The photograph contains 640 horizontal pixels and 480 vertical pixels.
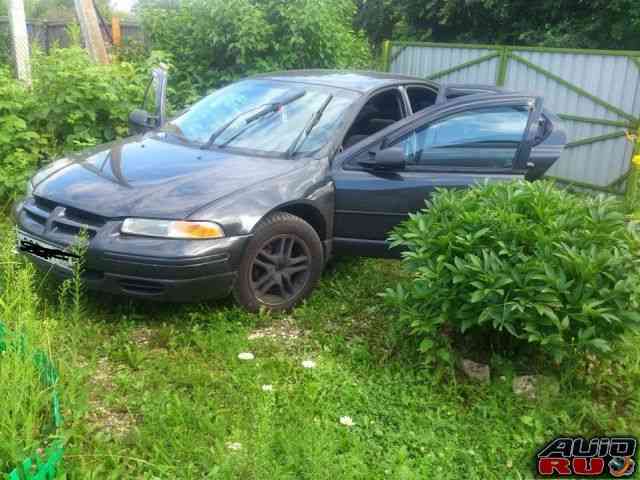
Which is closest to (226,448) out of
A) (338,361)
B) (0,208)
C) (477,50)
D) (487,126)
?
(338,361)

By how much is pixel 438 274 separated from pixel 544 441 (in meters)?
0.91

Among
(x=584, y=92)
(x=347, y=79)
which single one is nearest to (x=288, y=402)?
(x=347, y=79)

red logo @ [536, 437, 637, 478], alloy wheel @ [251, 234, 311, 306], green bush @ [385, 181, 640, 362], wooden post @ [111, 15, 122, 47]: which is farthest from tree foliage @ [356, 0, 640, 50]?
red logo @ [536, 437, 637, 478]

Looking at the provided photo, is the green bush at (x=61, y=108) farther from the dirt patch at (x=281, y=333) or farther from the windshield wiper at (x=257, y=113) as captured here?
the dirt patch at (x=281, y=333)

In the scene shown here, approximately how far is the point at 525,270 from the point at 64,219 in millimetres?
2538

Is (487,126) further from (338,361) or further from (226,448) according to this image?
(226,448)

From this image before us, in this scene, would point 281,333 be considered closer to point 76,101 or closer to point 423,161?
point 423,161

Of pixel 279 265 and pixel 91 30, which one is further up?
pixel 91 30

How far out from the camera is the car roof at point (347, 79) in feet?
16.5

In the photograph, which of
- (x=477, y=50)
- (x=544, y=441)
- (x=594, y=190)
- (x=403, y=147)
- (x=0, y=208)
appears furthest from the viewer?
(x=477, y=50)

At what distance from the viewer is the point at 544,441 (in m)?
3.05

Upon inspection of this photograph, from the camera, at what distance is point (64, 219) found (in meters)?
3.83

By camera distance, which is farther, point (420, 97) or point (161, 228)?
point (420, 97)

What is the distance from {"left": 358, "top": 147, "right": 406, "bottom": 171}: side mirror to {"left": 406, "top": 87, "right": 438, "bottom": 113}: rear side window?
1095 mm
